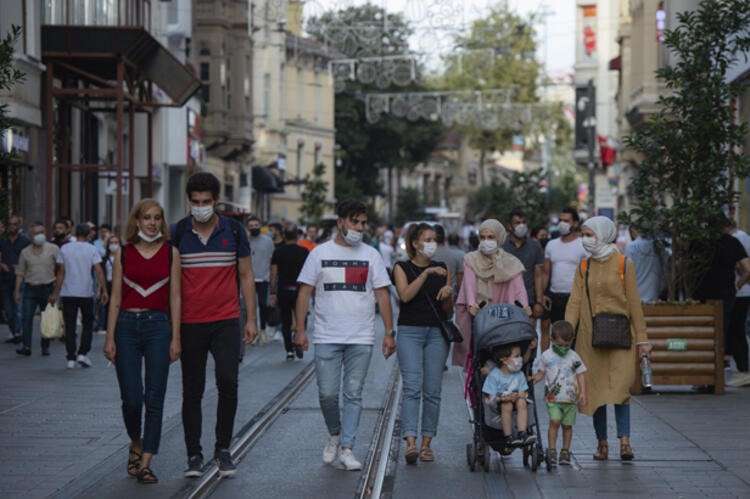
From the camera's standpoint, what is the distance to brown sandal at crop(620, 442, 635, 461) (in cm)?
1115

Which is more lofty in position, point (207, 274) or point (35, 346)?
point (207, 274)

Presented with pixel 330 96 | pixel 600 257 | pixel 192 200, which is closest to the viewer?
pixel 192 200

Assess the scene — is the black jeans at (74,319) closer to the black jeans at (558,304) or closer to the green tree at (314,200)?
the black jeans at (558,304)

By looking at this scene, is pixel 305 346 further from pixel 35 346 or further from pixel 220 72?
pixel 220 72

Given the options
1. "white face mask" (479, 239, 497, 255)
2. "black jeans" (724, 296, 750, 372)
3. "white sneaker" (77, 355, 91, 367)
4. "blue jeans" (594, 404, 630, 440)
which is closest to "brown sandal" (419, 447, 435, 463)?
"blue jeans" (594, 404, 630, 440)

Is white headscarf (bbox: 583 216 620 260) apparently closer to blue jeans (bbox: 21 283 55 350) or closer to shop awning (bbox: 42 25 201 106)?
blue jeans (bbox: 21 283 55 350)

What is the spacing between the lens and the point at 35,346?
905 inches

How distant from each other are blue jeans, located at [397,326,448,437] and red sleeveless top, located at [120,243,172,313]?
1942mm

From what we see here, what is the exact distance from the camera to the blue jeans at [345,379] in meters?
10.8

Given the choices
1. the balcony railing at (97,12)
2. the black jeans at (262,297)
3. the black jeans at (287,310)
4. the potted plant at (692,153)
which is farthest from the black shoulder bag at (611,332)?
the balcony railing at (97,12)

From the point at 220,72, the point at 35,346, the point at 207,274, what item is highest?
the point at 220,72

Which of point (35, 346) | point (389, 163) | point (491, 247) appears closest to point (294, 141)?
point (389, 163)

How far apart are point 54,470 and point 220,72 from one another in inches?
1579

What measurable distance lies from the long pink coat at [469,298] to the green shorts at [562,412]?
0.85 meters
